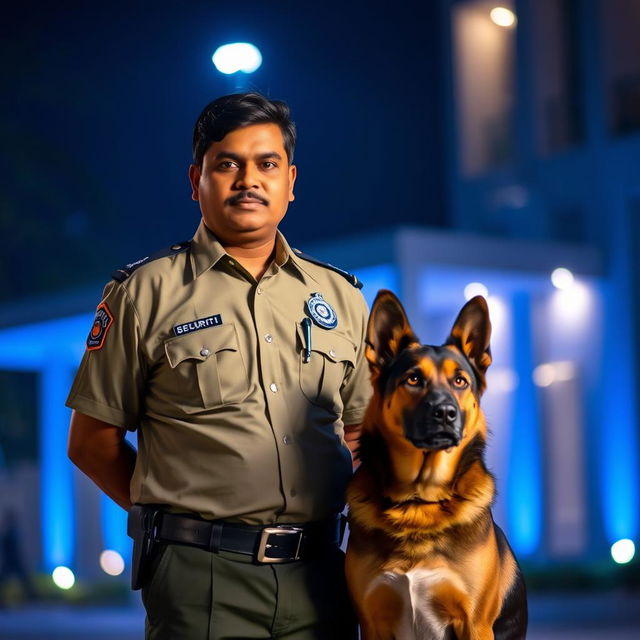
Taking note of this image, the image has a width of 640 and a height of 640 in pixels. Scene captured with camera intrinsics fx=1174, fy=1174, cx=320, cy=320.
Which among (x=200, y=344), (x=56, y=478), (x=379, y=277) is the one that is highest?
(x=379, y=277)

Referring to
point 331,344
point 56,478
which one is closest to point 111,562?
point 56,478

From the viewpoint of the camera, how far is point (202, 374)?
2.97m

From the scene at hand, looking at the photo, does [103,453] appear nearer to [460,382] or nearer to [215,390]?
[215,390]

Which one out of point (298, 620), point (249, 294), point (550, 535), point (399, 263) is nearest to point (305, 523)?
point (298, 620)

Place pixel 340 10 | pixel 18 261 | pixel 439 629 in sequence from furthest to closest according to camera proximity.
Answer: pixel 18 261, pixel 340 10, pixel 439 629

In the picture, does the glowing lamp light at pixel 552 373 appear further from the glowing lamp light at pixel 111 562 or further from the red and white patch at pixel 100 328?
the red and white patch at pixel 100 328

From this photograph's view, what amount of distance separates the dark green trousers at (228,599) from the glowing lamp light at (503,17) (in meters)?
14.1

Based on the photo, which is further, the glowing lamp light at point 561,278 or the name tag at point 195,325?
the glowing lamp light at point 561,278

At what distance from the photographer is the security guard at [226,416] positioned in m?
2.96

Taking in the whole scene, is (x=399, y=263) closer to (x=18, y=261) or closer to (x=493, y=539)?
(x=493, y=539)

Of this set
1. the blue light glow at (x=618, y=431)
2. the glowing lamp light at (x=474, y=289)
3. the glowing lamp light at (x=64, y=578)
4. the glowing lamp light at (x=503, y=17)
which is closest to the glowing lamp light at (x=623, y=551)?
the blue light glow at (x=618, y=431)

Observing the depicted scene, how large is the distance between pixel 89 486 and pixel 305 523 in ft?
44.6

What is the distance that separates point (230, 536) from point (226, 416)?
303 millimetres

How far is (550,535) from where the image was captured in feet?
46.6
